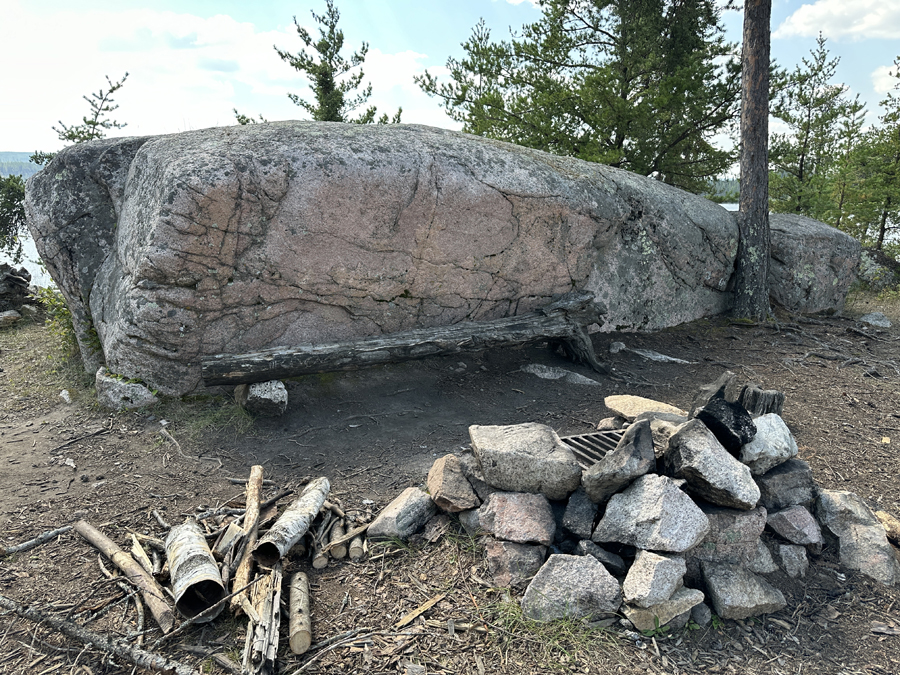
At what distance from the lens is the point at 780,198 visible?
1255cm

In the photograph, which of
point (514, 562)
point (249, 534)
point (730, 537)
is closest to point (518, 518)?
point (514, 562)

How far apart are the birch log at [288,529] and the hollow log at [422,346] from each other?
1742 mm

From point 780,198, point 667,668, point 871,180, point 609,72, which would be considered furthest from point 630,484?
point 780,198

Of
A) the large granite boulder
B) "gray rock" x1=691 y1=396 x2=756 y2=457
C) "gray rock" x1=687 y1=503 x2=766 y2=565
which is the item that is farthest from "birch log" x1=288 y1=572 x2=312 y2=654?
the large granite boulder

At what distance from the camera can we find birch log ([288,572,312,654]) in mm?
2424

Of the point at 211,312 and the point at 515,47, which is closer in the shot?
the point at 211,312

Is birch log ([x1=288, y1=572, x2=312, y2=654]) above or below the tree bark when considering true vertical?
below

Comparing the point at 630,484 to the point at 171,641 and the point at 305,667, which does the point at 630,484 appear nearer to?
the point at 305,667

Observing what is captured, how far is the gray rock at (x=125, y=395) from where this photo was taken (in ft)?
16.1

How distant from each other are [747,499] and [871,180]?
435 inches

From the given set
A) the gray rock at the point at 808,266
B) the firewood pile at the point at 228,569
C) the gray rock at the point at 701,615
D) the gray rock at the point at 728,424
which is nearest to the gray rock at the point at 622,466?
the gray rock at the point at 728,424

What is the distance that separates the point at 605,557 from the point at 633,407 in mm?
1549

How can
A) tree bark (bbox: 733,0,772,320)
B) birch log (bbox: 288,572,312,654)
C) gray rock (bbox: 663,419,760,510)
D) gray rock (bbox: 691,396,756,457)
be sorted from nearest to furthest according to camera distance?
birch log (bbox: 288,572,312,654) → gray rock (bbox: 663,419,760,510) → gray rock (bbox: 691,396,756,457) → tree bark (bbox: 733,0,772,320)

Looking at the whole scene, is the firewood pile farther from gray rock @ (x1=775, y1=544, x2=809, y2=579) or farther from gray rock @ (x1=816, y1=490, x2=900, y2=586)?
gray rock @ (x1=816, y1=490, x2=900, y2=586)
